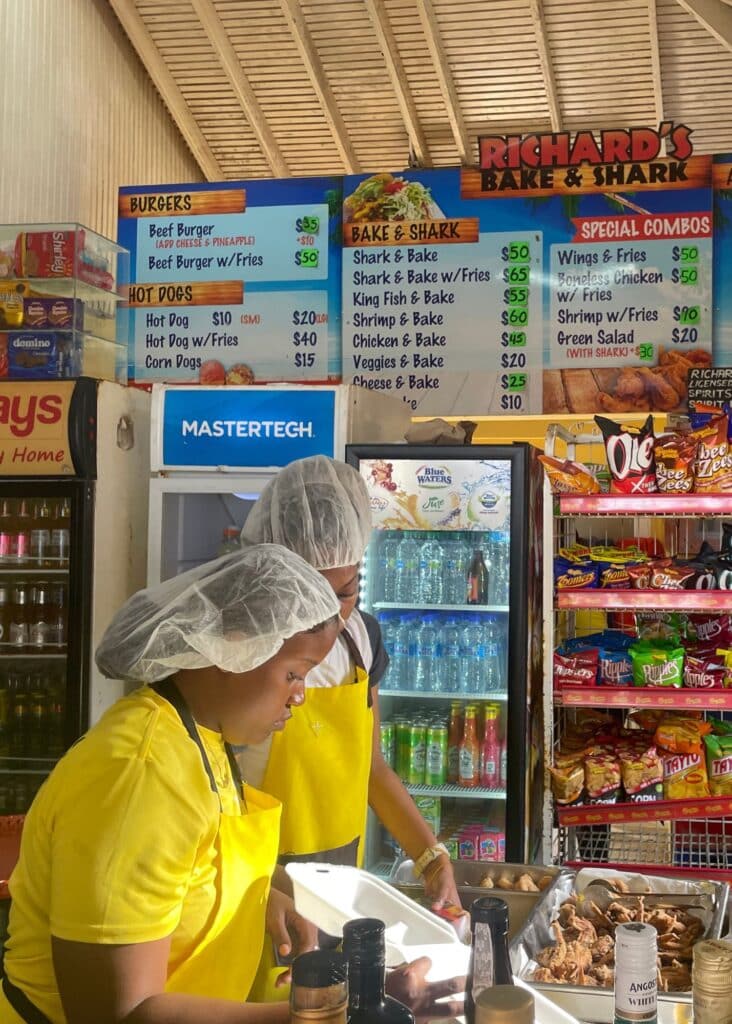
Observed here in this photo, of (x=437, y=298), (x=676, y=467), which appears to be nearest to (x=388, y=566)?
(x=676, y=467)

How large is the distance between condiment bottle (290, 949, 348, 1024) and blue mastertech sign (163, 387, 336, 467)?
3.21 meters

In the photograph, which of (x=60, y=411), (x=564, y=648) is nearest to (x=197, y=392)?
(x=60, y=411)

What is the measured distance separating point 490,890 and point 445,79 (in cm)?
718

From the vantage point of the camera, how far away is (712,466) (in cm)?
370

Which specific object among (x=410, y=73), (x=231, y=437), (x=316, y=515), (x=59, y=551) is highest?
(x=410, y=73)

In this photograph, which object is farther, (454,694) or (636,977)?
(454,694)

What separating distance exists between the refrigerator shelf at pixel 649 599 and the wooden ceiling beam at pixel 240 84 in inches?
241

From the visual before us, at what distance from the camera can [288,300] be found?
7.17m

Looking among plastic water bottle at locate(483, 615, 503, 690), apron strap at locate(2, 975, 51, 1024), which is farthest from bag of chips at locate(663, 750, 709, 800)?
apron strap at locate(2, 975, 51, 1024)

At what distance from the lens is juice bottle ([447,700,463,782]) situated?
441cm

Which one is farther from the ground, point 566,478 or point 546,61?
point 546,61

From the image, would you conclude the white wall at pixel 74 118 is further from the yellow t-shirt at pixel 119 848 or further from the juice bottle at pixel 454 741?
the yellow t-shirt at pixel 119 848

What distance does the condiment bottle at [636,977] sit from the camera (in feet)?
4.62

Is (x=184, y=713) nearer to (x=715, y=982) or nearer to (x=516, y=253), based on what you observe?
(x=715, y=982)
